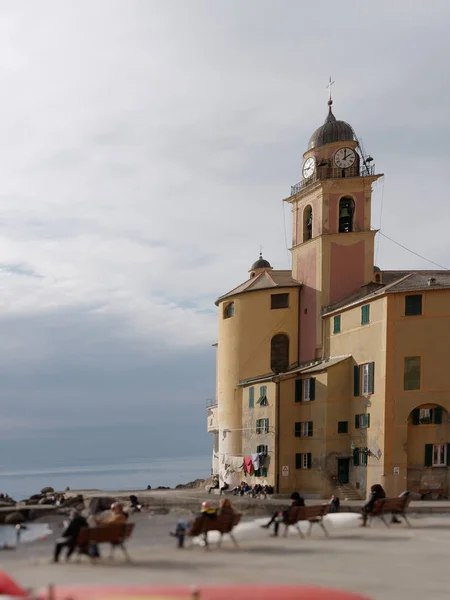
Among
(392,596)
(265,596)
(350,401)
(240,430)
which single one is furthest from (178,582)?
(240,430)

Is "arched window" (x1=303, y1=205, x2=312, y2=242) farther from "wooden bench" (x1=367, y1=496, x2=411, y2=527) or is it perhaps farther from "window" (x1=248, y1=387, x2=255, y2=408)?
"wooden bench" (x1=367, y1=496, x2=411, y2=527)

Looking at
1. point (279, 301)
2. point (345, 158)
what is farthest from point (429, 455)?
point (345, 158)

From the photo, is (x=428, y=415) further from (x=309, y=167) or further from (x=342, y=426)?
(x=309, y=167)

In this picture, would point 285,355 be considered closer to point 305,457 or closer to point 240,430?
point 240,430

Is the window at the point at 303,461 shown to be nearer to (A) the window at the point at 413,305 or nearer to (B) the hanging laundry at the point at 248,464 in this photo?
(B) the hanging laundry at the point at 248,464

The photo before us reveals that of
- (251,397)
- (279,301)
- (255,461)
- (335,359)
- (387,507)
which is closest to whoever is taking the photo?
(387,507)

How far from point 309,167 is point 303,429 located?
18612 millimetres

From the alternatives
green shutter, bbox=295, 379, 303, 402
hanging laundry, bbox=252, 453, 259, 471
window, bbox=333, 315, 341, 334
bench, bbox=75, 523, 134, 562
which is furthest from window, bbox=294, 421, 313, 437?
bench, bbox=75, 523, 134, 562

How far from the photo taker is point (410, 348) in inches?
1678

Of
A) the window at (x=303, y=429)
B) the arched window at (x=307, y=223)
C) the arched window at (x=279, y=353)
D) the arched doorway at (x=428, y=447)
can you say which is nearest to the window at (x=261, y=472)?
the window at (x=303, y=429)

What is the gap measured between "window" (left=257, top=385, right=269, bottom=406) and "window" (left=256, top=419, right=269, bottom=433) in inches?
40.9

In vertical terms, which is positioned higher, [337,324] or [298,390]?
[337,324]

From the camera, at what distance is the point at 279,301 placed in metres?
56.4

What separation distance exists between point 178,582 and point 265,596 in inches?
93.2
